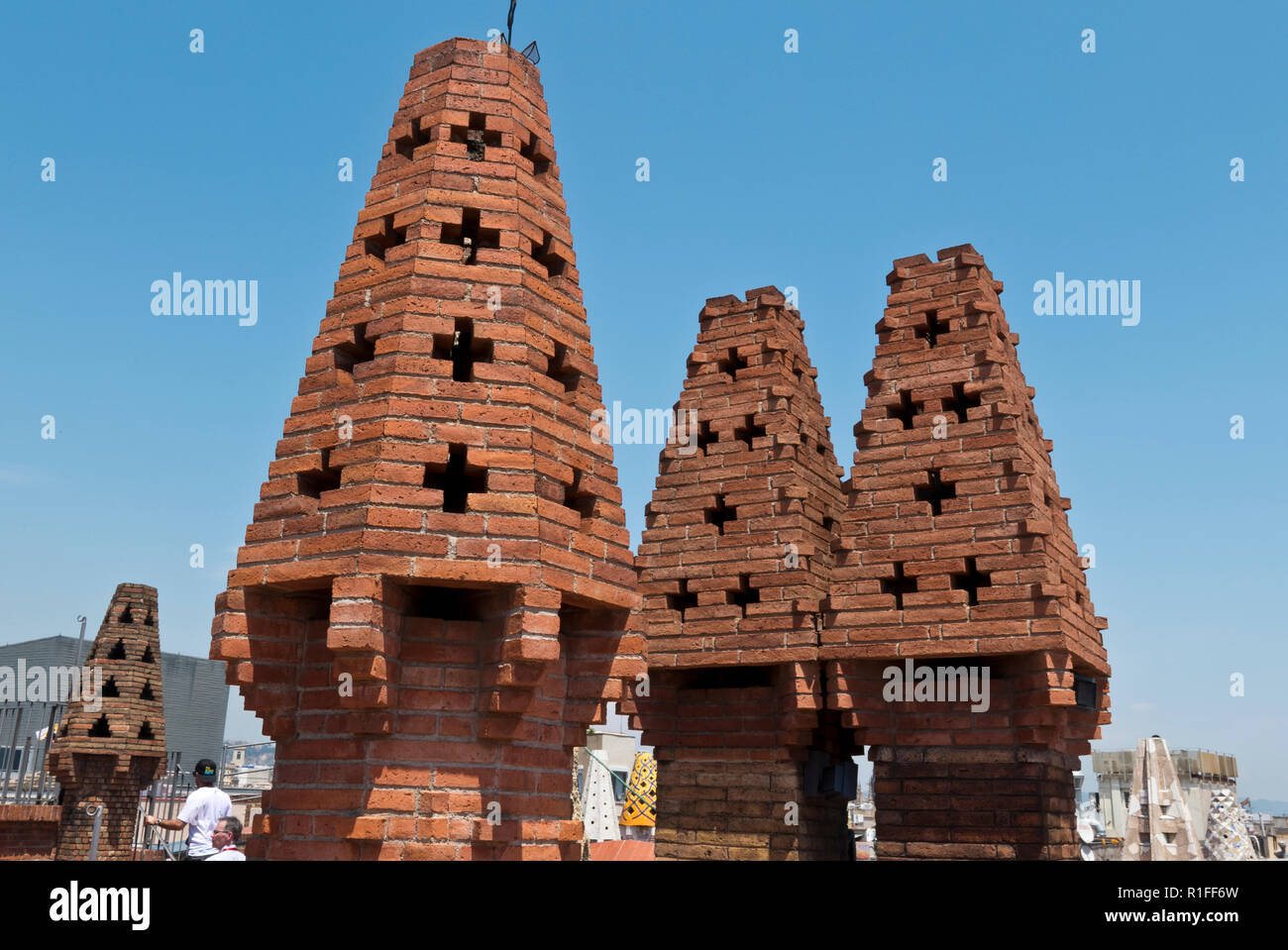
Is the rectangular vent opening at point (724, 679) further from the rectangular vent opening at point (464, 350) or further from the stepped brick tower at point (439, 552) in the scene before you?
the rectangular vent opening at point (464, 350)

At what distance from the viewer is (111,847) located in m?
21.9

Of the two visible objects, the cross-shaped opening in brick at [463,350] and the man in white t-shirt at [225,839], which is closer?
the cross-shaped opening in brick at [463,350]

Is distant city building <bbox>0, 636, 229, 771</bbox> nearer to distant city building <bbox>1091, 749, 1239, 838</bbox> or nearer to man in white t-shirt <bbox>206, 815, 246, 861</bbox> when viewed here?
distant city building <bbox>1091, 749, 1239, 838</bbox>

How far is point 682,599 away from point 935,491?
9.02ft

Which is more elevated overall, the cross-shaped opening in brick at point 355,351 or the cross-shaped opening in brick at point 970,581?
the cross-shaped opening in brick at point 355,351

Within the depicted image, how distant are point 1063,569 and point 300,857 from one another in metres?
6.94

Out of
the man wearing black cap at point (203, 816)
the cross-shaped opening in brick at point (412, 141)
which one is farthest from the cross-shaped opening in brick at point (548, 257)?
the man wearing black cap at point (203, 816)

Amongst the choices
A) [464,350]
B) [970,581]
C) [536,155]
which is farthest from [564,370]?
[970,581]

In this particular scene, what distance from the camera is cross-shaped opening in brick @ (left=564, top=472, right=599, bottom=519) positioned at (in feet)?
20.6

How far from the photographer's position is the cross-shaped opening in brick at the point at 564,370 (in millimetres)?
6551

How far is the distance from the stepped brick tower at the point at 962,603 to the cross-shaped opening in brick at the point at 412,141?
4982mm

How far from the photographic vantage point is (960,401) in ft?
31.8
